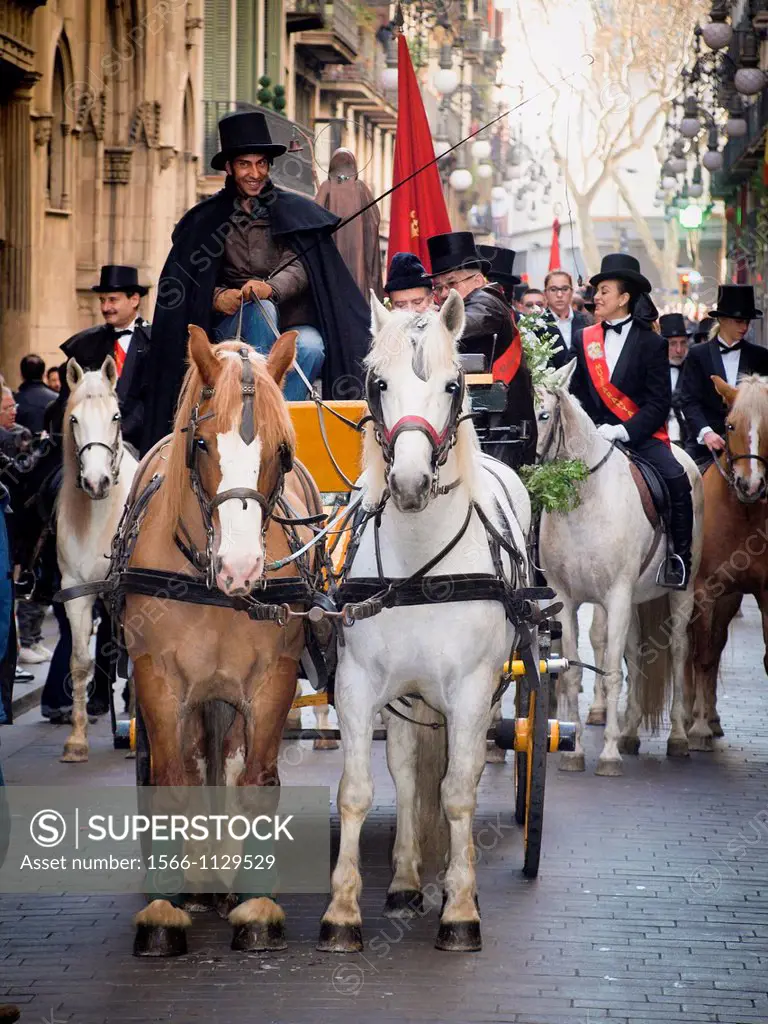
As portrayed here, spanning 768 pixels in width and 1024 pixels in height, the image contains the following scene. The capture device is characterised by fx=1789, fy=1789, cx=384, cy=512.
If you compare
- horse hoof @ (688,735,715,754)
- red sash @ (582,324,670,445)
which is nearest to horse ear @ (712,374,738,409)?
red sash @ (582,324,670,445)

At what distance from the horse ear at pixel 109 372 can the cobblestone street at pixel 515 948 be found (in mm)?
2943

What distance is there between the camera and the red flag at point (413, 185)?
33.5ft

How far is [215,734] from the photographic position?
23.2 ft

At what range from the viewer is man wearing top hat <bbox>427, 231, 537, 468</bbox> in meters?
8.41

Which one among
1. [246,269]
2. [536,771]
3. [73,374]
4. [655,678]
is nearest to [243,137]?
[246,269]

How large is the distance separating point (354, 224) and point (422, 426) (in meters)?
7.23

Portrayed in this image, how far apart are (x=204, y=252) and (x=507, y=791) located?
3562 millimetres

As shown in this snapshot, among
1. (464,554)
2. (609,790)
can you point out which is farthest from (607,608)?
(464,554)

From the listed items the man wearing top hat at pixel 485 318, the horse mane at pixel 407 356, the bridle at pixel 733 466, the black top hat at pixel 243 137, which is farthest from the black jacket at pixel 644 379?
the horse mane at pixel 407 356

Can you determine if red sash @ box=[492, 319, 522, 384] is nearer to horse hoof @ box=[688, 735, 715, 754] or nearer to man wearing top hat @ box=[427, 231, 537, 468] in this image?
man wearing top hat @ box=[427, 231, 537, 468]

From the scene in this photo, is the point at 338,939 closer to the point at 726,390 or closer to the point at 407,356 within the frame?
the point at 407,356

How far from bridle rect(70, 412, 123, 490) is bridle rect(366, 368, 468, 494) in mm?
4430

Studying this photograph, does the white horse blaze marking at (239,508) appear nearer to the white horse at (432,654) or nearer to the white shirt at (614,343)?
the white horse at (432,654)

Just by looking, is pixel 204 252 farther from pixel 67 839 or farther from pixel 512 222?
pixel 512 222
